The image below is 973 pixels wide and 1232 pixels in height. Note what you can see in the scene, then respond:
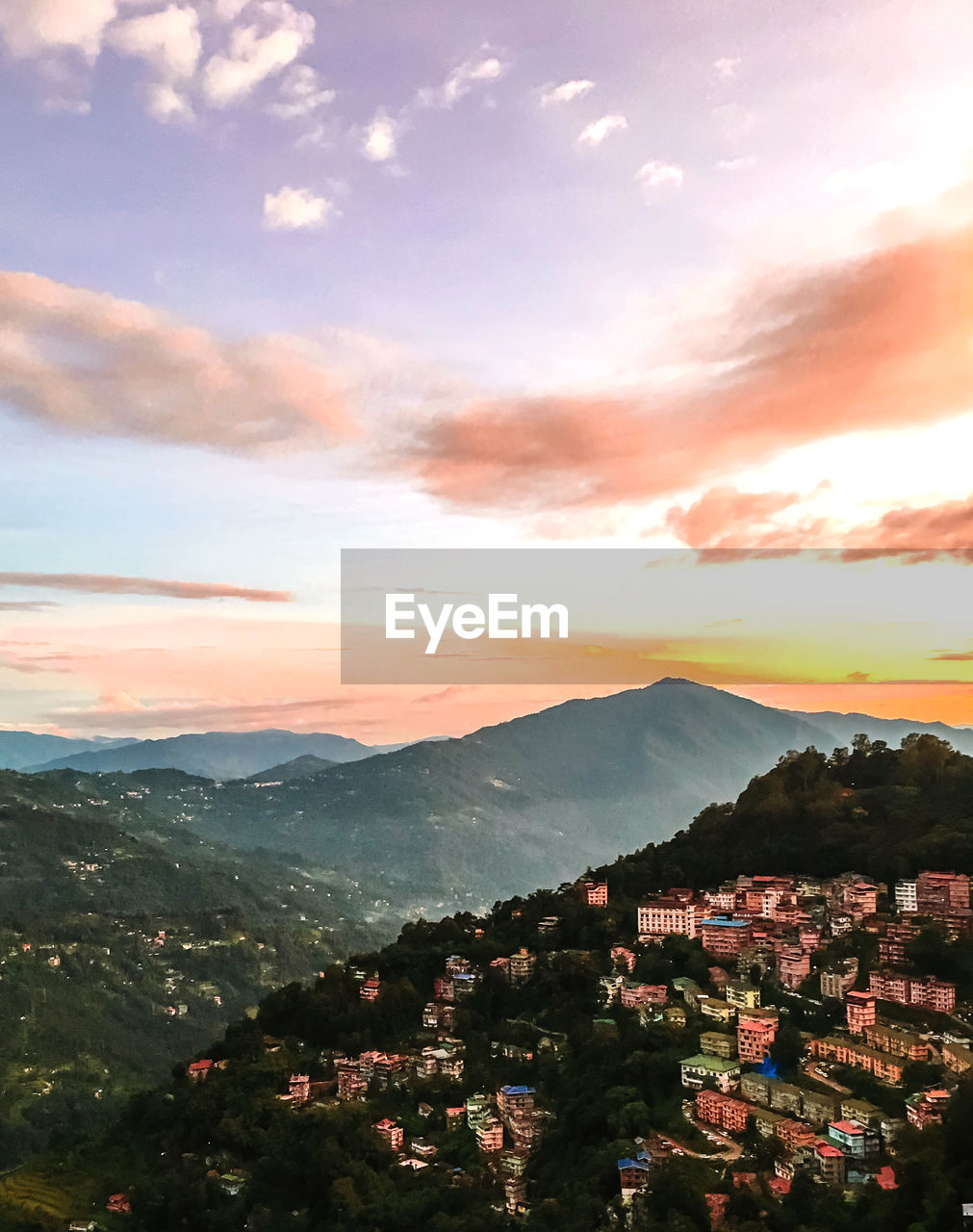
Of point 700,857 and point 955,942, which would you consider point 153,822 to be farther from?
point 955,942

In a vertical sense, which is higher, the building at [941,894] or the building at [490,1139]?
the building at [941,894]

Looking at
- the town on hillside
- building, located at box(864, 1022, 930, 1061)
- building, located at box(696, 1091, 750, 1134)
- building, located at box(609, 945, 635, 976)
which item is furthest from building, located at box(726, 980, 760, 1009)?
building, located at box(696, 1091, 750, 1134)

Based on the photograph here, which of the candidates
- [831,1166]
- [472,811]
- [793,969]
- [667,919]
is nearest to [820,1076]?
[831,1166]

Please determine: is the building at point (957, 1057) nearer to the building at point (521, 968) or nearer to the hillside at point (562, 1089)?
the hillside at point (562, 1089)

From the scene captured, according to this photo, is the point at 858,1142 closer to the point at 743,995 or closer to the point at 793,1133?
the point at 793,1133

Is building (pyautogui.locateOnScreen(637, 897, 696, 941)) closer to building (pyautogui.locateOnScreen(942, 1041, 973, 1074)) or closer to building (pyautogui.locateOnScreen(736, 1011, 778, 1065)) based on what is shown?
building (pyautogui.locateOnScreen(736, 1011, 778, 1065))

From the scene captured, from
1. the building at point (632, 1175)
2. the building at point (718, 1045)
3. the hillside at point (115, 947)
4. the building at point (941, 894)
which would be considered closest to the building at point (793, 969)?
the building at point (718, 1045)
